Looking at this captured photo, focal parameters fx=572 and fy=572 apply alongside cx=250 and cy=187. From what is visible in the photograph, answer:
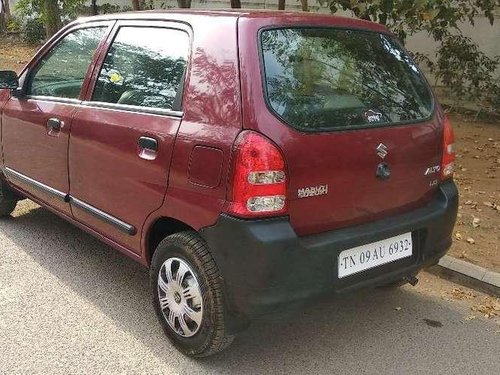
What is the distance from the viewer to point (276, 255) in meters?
2.45

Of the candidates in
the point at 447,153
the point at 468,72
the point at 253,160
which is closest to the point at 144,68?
the point at 253,160

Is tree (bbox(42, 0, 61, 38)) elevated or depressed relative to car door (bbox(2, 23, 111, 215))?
elevated

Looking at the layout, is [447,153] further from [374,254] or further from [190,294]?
[190,294]

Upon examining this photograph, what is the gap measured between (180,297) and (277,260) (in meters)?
0.68

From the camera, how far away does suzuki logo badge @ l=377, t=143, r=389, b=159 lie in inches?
109

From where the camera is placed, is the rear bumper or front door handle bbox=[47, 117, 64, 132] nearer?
the rear bumper

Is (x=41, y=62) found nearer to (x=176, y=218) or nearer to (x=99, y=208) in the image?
(x=99, y=208)

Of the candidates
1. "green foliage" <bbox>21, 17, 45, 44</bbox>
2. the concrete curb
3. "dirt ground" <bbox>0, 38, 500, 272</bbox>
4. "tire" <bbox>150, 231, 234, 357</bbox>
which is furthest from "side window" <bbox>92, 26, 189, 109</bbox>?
"green foliage" <bbox>21, 17, 45, 44</bbox>

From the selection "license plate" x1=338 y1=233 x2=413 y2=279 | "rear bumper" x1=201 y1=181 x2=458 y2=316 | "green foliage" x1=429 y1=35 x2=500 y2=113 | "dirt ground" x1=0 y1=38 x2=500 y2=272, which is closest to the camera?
"rear bumper" x1=201 y1=181 x2=458 y2=316

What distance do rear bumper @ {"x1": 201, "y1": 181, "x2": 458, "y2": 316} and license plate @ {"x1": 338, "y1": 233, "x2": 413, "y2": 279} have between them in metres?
0.03

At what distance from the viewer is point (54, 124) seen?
366 cm

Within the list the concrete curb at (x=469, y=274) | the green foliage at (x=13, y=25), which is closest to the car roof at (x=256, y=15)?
the concrete curb at (x=469, y=274)

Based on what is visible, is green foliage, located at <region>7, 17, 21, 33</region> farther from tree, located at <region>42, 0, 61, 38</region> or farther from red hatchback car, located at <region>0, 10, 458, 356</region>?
red hatchback car, located at <region>0, 10, 458, 356</region>

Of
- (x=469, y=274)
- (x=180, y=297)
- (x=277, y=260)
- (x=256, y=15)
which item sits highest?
(x=256, y=15)
